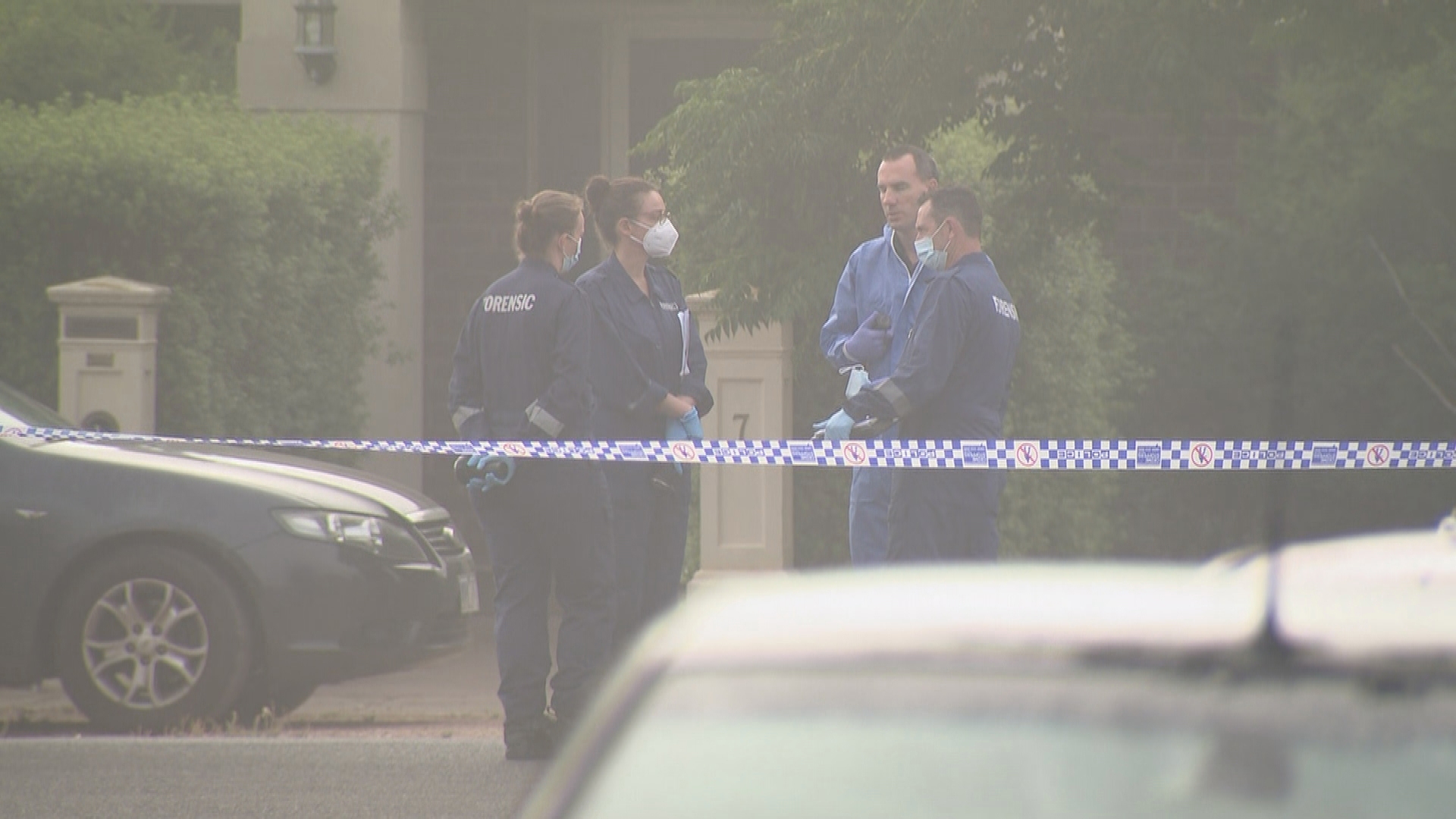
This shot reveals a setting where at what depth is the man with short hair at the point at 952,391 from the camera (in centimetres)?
689

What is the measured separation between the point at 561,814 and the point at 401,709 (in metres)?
7.53

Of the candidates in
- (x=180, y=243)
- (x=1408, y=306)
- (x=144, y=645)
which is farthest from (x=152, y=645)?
(x=1408, y=306)

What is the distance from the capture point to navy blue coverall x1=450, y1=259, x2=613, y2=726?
7.04m

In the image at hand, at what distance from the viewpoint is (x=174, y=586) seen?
25.8 ft

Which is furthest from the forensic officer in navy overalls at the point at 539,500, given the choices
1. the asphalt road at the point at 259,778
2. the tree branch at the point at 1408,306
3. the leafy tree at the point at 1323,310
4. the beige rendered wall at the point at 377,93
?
the leafy tree at the point at 1323,310

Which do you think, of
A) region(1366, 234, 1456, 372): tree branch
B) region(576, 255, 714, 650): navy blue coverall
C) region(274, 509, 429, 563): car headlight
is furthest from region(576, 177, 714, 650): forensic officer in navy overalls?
region(1366, 234, 1456, 372): tree branch

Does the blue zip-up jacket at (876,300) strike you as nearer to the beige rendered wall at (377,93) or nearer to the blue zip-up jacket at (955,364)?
the blue zip-up jacket at (955,364)

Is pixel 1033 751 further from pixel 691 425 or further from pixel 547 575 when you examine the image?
pixel 691 425

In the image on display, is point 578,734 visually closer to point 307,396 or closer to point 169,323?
point 169,323

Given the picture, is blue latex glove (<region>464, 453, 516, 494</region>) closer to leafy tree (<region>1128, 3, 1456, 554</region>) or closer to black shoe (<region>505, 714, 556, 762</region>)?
black shoe (<region>505, 714, 556, 762</region>)

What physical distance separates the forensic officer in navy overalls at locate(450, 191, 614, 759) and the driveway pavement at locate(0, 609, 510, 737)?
3.43ft

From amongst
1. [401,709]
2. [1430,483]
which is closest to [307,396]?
[401,709]

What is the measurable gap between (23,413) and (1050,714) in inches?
285

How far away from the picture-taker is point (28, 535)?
7875 millimetres
